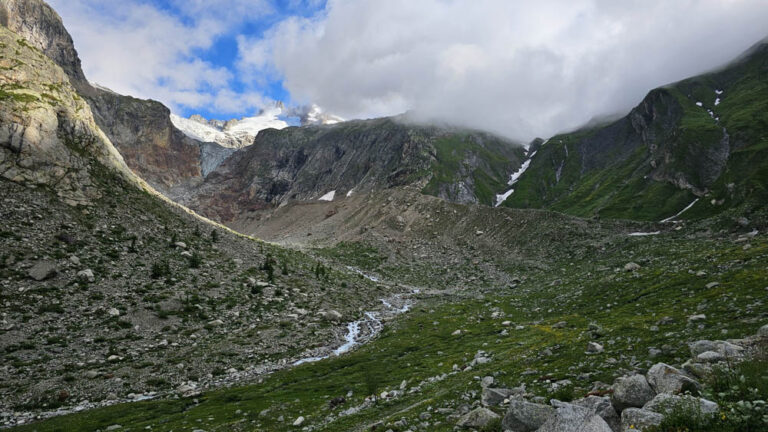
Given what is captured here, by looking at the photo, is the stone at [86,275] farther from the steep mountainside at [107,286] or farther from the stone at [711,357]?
the stone at [711,357]

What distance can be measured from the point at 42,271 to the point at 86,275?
11.9 ft

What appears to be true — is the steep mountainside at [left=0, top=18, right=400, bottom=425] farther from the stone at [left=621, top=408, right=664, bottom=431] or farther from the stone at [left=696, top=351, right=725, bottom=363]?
the stone at [left=696, top=351, right=725, bottom=363]

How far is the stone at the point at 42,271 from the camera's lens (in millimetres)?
36500

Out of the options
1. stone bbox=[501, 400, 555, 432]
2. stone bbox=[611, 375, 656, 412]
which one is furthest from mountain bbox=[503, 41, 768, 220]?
stone bbox=[501, 400, 555, 432]

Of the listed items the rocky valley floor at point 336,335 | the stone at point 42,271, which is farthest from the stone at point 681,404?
the stone at point 42,271

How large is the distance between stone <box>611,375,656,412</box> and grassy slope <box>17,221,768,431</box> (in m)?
4.45

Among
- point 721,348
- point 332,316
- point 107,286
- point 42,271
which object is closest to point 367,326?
point 332,316

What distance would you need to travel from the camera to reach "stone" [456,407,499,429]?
13.0 m

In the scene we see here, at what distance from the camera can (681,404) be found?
8781 mm

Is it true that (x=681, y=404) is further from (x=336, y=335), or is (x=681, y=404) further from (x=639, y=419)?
(x=336, y=335)

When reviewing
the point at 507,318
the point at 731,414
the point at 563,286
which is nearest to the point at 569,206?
the point at 563,286

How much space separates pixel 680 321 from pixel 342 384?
22988 millimetres

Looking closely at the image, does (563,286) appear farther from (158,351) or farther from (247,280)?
(158,351)

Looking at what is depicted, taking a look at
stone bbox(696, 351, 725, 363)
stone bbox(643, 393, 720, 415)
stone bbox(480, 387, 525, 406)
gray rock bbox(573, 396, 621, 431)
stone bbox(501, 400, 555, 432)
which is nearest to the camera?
stone bbox(643, 393, 720, 415)
